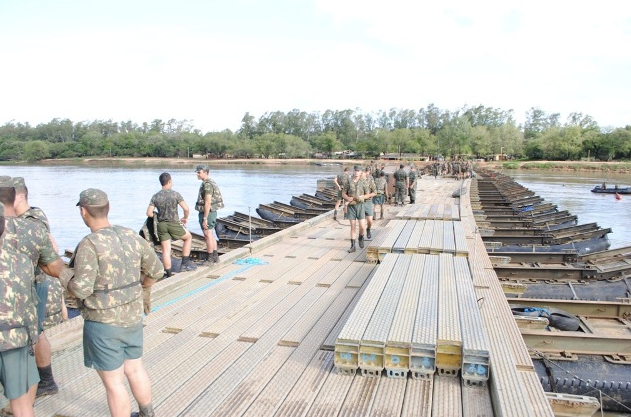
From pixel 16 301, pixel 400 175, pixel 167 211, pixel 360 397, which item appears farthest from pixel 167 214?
pixel 400 175

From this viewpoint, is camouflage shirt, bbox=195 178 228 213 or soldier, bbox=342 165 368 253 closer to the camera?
camouflage shirt, bbox=195 178 228 213

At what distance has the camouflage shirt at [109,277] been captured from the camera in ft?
10.6

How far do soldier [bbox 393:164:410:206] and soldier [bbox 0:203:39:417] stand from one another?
51.6ft

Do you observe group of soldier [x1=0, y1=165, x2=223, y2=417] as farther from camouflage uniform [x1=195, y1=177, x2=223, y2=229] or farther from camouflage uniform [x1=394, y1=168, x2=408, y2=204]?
camouflage uniform [x1=394, y1=168, x2=408, y2=204]

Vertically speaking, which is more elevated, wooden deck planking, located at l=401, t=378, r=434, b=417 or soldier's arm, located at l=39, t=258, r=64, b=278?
soldier's arm, located at l=39, t=258, r=64, b=278

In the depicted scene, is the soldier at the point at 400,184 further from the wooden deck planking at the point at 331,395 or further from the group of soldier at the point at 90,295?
the group of soldier at the point at 90,295

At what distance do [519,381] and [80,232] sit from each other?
90.0 feet

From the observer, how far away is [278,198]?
42.2 metres

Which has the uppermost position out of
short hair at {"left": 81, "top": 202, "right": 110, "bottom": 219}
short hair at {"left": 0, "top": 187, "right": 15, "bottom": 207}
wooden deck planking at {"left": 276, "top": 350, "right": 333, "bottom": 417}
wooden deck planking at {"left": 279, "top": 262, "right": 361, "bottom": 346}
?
short hair at {"left": 0, "top": 187, "right": 15, "bottom": 207}

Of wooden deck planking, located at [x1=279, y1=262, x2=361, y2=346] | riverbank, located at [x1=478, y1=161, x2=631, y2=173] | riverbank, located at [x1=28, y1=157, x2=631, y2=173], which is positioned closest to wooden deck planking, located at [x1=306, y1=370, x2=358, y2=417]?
wooden deck planking, located at [x1=279, y1=262, x2=361, y2=346]

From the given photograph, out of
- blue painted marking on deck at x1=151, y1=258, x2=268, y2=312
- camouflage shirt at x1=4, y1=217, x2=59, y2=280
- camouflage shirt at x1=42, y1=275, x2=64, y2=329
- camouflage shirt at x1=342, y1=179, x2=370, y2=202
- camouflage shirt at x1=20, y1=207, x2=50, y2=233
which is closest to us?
camouflage shirt at x1=4, y1=217, x2=59, y2=280

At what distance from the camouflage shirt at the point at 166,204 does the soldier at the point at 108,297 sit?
149 inches

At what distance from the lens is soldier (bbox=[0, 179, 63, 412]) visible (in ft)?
11.0

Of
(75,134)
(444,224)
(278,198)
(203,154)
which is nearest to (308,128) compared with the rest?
(203,154)
